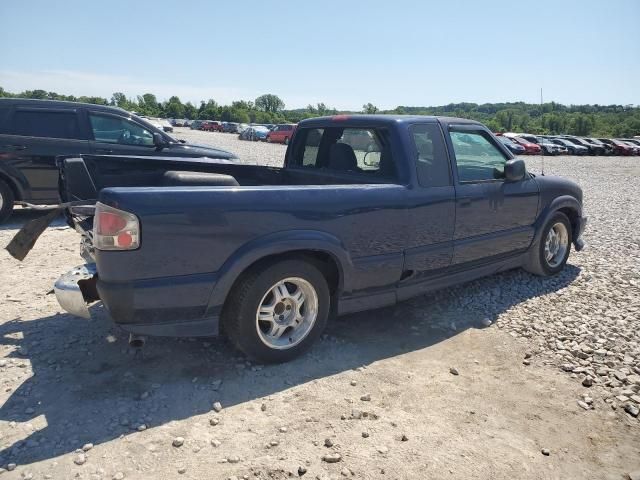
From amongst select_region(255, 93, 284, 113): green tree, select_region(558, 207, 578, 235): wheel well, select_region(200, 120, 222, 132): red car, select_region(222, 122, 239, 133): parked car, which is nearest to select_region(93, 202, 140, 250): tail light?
select_region(558, 207, 578, 235): wheel well

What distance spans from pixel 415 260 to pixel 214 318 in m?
1.70

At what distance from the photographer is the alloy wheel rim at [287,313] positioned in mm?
3307

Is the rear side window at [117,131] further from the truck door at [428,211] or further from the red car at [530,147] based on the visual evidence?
the red car at [530,147]

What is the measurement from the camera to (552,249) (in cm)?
547

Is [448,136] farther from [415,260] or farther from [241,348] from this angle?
[241,348]

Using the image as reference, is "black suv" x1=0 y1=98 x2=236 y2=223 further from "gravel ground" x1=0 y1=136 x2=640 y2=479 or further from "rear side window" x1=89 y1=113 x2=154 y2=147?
"gravel ground" x1=0 y1=136 x2=640 y2=479

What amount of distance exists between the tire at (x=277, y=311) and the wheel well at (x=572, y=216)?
3.46 metres

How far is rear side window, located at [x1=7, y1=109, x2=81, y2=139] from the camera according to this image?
7.34 meters

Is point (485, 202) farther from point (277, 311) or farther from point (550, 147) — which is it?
point (550, 147)

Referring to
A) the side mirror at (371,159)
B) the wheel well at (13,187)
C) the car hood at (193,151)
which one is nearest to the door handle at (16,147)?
the wheel well at (13,187)

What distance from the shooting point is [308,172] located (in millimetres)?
4715

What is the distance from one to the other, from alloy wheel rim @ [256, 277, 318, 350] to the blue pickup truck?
0.03ft

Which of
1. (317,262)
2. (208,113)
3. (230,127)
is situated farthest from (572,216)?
(208,113)

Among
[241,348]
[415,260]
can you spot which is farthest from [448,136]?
[241,348]
